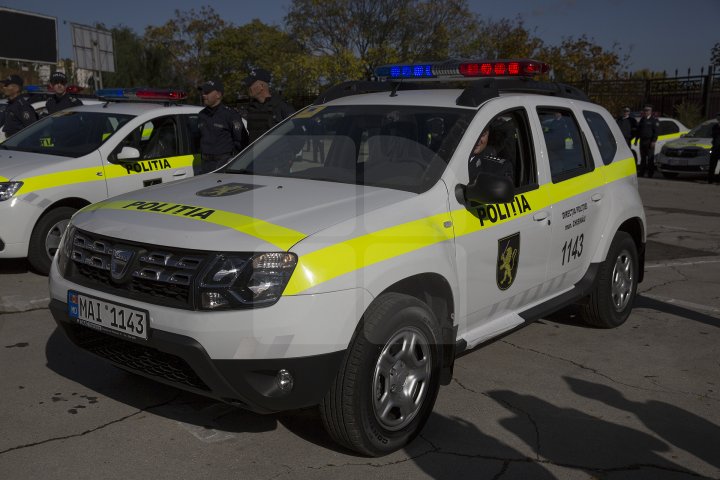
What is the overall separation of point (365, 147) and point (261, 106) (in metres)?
3.90

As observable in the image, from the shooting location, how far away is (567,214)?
473 centimetres

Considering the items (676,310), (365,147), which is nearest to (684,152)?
(676,310)

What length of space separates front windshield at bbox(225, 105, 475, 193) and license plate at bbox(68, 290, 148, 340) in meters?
1.33

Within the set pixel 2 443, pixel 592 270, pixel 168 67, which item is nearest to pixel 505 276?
pixel 592 270

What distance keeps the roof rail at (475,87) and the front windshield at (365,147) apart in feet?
0.90

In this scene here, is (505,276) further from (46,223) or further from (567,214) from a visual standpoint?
(46,223)

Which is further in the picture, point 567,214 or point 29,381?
point 567,214

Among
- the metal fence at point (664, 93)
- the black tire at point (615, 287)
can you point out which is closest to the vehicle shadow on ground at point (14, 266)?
the black tire at point (615, 287)

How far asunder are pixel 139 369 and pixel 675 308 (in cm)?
458

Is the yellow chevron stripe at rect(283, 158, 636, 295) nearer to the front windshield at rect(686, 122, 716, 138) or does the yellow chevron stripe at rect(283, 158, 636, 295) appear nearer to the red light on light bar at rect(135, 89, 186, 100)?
the red light on light bar at rect(135, 89, 186, 100)

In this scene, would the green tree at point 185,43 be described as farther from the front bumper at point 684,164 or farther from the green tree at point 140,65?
the front bumper at point 684,164

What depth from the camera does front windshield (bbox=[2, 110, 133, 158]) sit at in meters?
7.27

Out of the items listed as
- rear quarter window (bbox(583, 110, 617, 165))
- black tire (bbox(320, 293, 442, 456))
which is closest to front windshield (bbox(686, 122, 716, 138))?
rear quarter window (bbox(583, 110, 617, 165))

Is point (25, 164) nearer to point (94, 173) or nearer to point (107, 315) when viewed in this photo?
point (94, 173)
